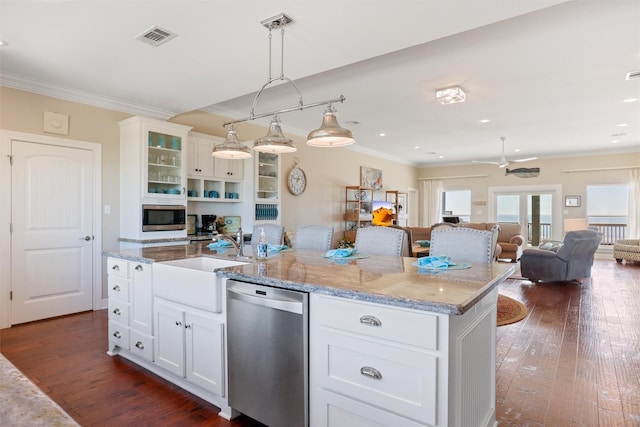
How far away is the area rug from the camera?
4039 mm

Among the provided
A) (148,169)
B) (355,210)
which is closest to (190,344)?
(148,169)

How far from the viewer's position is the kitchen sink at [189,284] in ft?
7.07

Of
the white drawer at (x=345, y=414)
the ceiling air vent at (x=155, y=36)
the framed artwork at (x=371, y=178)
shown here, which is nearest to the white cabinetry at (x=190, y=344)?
the white drawer at (x=345, y=414)

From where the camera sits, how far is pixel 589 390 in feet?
8.07

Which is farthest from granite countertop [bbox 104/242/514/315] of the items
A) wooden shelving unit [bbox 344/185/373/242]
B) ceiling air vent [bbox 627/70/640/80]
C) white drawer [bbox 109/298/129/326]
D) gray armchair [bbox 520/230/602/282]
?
wooden shelving unit [bbox 344/185/373/242]

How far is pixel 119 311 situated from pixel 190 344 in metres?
1.04

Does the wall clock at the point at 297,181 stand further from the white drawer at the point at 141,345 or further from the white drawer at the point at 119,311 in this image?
the white drawer at the point at 141,345

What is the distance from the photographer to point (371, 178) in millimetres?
9164

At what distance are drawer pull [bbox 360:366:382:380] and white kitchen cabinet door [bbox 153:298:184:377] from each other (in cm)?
134

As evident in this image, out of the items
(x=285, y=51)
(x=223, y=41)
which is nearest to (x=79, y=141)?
(x=223, y=41)

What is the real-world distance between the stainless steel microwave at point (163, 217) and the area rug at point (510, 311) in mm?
4045

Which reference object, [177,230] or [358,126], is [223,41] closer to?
[177,230]

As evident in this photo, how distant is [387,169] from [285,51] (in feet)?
23.5

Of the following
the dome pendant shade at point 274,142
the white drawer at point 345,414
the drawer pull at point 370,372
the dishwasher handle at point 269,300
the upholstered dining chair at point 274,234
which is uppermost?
the dome pendant shade at point 274,142
